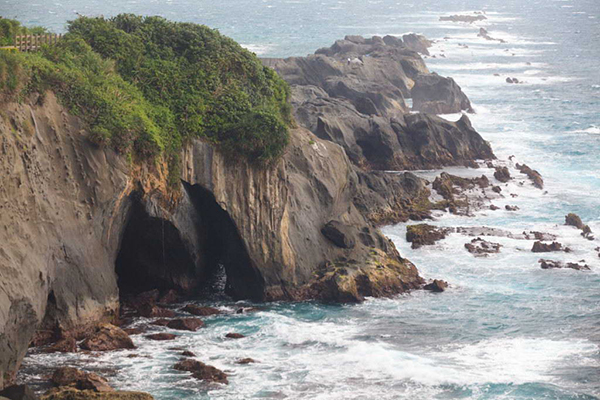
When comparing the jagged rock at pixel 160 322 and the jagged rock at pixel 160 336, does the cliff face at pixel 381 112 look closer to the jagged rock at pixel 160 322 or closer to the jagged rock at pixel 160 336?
the jagged rock at pixel 160 322

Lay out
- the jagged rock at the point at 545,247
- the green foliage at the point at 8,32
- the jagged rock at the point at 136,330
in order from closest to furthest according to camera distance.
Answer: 1. the jagged rock at the point at 136,330
2. the green foliage at the point at 8,32
3. the jagged rock at the point at 545,247

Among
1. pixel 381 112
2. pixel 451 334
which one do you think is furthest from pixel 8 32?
pixel 381 112

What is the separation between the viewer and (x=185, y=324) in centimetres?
3156

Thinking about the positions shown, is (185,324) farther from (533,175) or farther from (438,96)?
(438,96)

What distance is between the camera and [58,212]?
2889 centimetres

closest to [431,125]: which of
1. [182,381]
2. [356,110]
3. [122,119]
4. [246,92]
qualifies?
[356,110]

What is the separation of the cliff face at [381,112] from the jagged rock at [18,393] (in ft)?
114

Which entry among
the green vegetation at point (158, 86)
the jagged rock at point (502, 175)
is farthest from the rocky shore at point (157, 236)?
the jagged rock at point (502, 175)

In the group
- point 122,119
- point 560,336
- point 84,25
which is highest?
point 84,25

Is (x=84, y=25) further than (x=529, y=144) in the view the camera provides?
No

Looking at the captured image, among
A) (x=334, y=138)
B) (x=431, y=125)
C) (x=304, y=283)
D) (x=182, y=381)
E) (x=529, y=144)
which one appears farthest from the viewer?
(x=529, y=144)

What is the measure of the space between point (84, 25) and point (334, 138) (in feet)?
74.0

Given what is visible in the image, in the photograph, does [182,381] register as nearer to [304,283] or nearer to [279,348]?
[279,348]

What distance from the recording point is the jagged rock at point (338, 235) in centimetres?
3834
